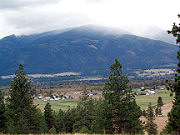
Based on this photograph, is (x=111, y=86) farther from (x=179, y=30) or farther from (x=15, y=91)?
(x=179, y=30)

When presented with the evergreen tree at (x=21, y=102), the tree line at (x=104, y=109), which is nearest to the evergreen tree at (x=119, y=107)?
the tree line at (x=104, y=109)

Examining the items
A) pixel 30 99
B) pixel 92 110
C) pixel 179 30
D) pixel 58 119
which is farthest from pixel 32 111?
pixel 179 30

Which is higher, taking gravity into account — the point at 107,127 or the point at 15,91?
the point at 15,91

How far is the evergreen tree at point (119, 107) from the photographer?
34562 millimetres

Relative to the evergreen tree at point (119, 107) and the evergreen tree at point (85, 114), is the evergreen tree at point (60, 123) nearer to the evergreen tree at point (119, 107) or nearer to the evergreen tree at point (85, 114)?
the evergreen tree at point (85, 114)

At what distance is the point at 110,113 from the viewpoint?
34375 mm

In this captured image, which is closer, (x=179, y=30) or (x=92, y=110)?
(x=179, y=30)

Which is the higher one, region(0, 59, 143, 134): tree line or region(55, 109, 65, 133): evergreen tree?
region(0, 59, 143, 134): tree line

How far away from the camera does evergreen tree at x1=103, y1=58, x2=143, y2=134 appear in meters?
34.6

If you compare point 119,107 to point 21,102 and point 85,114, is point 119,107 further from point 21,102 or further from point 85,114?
point 85,114

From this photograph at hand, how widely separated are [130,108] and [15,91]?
19.0m

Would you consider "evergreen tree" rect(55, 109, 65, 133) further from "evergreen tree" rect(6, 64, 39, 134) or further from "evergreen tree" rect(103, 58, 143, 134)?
"evergreen tree" rect(103, 58, 143, 134)

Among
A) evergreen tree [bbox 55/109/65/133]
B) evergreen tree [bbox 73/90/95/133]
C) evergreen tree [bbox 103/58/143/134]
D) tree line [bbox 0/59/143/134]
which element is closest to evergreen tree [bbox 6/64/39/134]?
tree line [bbox 0/59/143/134]

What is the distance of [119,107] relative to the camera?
3469 centimetres
